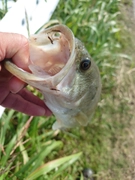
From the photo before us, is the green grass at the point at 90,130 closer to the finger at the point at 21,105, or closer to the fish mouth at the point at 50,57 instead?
the finger at the point at 21,105

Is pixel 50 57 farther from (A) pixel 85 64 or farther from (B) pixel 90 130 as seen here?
(B) pixel 90 130

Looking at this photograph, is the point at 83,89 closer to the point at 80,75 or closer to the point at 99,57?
the point at 80,75

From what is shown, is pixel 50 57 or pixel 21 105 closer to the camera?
pixel 50 57

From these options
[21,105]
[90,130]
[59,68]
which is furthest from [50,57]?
[90,130]

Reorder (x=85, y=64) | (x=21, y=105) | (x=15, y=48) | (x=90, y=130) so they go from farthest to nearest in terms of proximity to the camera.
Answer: (x=90, y=130)
(x=21, y=105)
(x=85, y=64)
(x=15, y=48)

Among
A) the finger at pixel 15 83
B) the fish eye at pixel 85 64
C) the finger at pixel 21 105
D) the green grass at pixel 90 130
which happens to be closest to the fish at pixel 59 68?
the fish eye at pixel 85 64

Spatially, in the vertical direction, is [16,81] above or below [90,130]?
above

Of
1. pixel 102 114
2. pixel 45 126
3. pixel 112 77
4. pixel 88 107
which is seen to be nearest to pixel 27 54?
pixel 88 107

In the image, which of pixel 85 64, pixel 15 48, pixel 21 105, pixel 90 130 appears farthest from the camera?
pixel 90 130
